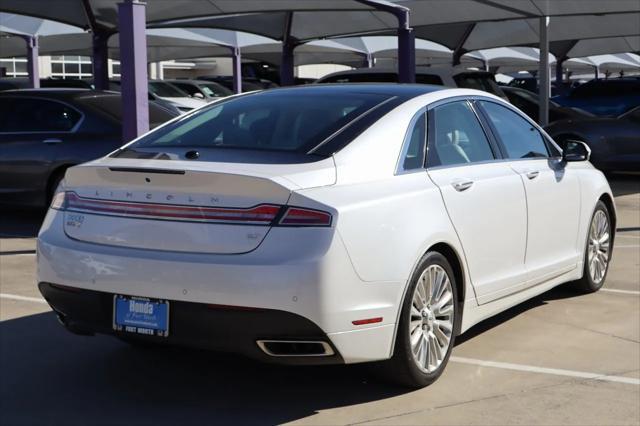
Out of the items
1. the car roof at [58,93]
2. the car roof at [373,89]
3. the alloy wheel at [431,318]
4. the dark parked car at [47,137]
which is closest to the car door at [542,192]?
the car roof at [373,89]

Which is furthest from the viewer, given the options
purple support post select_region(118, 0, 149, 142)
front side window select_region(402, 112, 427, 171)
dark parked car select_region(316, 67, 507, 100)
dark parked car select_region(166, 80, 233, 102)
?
dark parked car select_region(166, 80, 233, 102)

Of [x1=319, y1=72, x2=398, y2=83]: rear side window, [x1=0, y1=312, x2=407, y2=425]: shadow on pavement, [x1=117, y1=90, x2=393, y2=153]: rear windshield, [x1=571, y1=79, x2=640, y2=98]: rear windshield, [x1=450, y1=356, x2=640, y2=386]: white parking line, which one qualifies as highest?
[x1=319, y1=72, x2=398, y2=83]: rear side window

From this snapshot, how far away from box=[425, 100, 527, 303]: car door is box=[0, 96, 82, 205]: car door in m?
5.83

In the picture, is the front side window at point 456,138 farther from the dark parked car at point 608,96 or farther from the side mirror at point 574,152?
the dark parked car at point 608,96

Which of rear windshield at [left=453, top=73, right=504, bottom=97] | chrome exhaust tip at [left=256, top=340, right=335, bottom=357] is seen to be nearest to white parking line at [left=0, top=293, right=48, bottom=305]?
chrome exhaust tip at [left=256, top=340, right=335, bottom=357]

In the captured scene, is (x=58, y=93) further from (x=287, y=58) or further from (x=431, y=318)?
(x=287, y=58)

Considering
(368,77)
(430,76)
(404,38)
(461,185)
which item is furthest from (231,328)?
(368,77)

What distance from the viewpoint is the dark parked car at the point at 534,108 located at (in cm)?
1717

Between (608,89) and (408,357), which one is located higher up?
(608,89)

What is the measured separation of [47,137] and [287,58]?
36.8 feet

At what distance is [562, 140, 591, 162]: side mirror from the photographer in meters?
6.61

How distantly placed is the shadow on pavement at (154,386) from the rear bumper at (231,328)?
384 mm

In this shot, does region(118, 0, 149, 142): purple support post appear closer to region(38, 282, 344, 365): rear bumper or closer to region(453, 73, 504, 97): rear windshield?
region(38, 282, 344, 365): rear bumper

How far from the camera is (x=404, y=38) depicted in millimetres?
14547
